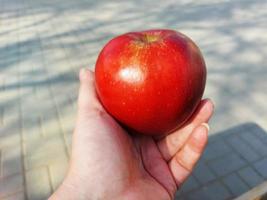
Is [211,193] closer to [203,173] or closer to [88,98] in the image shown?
[203,173]

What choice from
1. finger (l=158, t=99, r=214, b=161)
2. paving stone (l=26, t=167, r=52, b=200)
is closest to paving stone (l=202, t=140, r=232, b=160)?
finger (l=158, t=99, r=214, b=161)

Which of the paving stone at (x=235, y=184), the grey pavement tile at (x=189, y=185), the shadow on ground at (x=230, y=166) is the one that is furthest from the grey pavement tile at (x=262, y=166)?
the grey pavement tile at (x=189, y=185)

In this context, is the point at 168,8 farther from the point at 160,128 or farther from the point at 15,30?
the point at 160,128

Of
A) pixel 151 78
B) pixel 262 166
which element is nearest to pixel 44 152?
pixel 262 166

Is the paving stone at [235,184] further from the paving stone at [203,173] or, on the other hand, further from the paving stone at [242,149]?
the paving stone at [242,149]

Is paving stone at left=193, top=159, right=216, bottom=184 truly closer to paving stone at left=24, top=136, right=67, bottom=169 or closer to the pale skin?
the pale skin

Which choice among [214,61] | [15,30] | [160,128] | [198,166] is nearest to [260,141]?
[198,166]
